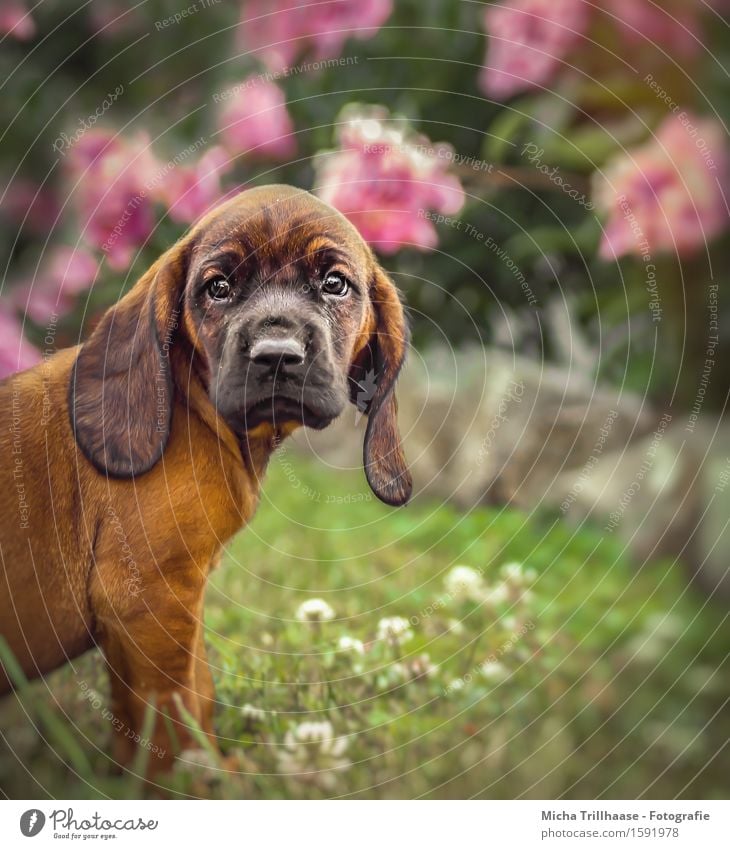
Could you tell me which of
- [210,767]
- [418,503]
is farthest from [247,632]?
[418,503]

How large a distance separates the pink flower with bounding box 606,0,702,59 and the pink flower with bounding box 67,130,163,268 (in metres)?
1.42

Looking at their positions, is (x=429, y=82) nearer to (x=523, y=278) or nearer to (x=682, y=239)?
(x=523, y=278)

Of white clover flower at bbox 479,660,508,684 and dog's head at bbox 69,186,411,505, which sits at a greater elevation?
dog's head at bbox 69,186,411,505

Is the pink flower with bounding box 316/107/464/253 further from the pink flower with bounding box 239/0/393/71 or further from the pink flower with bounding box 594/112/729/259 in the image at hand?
the pink flower with bounding box 594/112/729/259

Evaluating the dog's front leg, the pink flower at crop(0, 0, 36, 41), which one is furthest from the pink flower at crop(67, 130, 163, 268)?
the dog's front leg

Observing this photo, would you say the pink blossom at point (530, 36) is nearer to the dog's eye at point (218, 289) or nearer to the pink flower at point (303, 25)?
the pink flower at point (303, 25)

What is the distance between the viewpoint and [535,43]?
260cm

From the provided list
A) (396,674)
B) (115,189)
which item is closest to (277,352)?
(115,189)

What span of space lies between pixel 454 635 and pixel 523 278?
1.28 m

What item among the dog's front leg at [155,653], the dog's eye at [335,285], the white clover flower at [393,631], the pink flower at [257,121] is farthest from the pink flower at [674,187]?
the dog's front leg at [155,653]

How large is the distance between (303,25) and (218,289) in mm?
1225

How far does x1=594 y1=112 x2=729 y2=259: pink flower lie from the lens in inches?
95.5

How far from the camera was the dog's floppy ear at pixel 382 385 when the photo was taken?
1749mm
